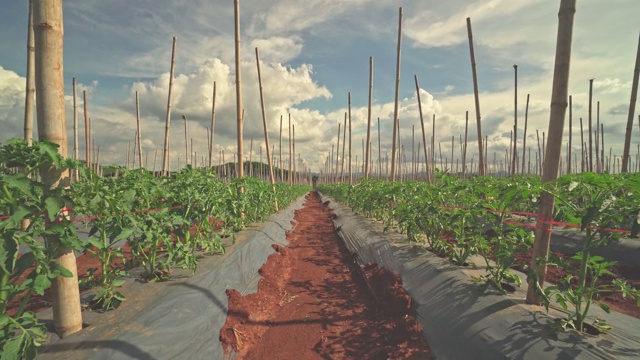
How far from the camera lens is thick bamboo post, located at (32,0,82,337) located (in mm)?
2264

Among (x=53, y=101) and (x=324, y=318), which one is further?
(x=324, y=318)

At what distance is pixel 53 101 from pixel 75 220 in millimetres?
1003

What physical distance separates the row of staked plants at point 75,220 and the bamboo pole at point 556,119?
385 centimetres

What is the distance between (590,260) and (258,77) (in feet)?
50.4

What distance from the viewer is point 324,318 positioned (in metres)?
4.40

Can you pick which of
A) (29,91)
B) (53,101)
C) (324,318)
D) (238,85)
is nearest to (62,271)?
(53,101)

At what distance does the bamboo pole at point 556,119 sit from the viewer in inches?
110

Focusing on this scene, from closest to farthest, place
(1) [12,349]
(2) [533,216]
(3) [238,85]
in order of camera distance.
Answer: (1) [12,349] → (2) [533,216] → (3) [238,85]

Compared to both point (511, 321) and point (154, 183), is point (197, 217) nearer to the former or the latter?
point (154, 183)

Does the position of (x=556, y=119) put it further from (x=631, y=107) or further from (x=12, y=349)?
(x=631, y=107)

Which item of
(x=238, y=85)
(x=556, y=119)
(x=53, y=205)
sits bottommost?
(x=53, y=205)

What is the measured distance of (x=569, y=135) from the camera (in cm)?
2589

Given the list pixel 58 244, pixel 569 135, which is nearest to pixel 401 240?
pixel 58 244

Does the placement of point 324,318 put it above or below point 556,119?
below
